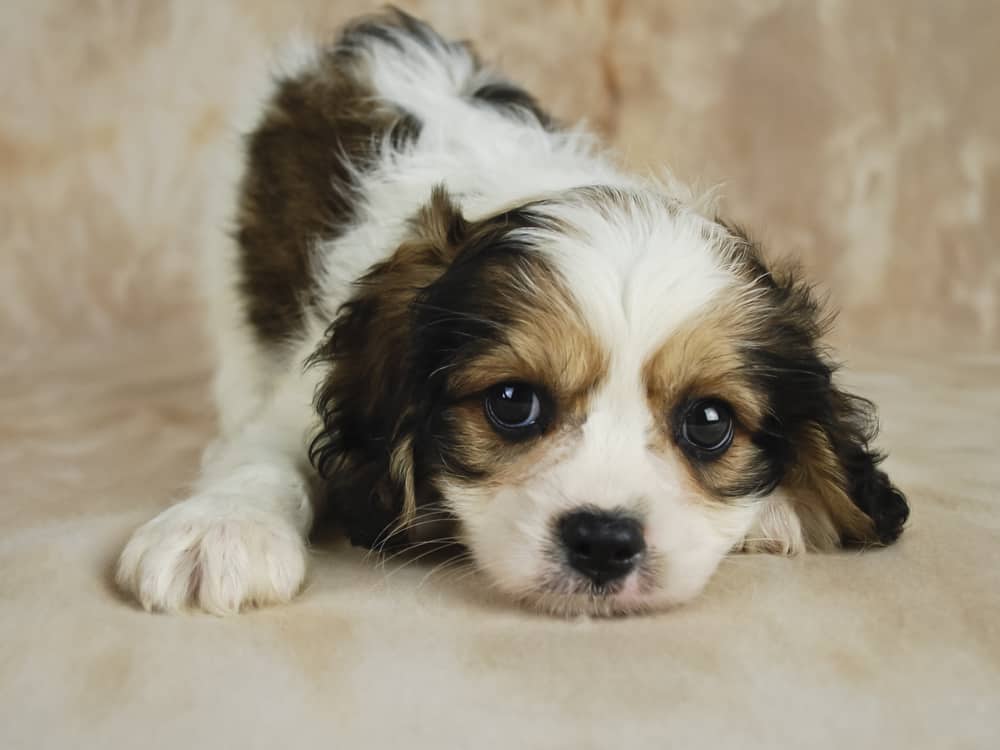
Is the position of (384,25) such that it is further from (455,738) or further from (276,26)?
(455,738)

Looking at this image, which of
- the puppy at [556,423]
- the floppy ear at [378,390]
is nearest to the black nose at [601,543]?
the puppy at [556,423]

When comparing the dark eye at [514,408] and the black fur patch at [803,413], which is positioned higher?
the black fur patch at [803,413]

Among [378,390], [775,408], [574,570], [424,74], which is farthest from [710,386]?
[424,74]

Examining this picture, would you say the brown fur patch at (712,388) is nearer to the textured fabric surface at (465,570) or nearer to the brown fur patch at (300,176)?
the textured fabric surface at (465,570)

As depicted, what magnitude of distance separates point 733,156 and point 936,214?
67cm

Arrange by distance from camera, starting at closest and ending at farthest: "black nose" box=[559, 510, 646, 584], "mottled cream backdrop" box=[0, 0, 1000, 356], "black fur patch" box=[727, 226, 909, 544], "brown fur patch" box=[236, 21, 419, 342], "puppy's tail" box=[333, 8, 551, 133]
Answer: "black nose" box=[559, 510, 646, 584] < "black fur patch" box=[727, 226, 909, 544] < "brown fur patch" box=[236, 21, 419, 342] < "puppy's tail" box=[333, 8, 551, 133] < "mottled cream backdrop" box=[0, 0, 1000, 356]

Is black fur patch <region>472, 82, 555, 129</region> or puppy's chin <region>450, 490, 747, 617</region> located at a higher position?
black fur patch <region>472, 82, 555, 129</region>

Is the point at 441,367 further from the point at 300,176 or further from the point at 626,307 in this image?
the point at 300,176

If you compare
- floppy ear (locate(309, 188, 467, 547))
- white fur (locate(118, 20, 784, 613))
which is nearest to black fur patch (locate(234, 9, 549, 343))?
white fur (locate(118, 20, 784, 613))

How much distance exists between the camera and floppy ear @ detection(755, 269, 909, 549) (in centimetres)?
208

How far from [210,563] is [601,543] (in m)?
0.54

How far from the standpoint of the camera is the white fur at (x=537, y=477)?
1.81 meters

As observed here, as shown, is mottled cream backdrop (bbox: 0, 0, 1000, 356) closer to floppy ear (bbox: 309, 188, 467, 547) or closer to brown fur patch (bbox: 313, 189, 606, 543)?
floppy ear (bbox: 309, 188, 467, 547)

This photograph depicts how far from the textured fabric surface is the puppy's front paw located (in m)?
0.04
